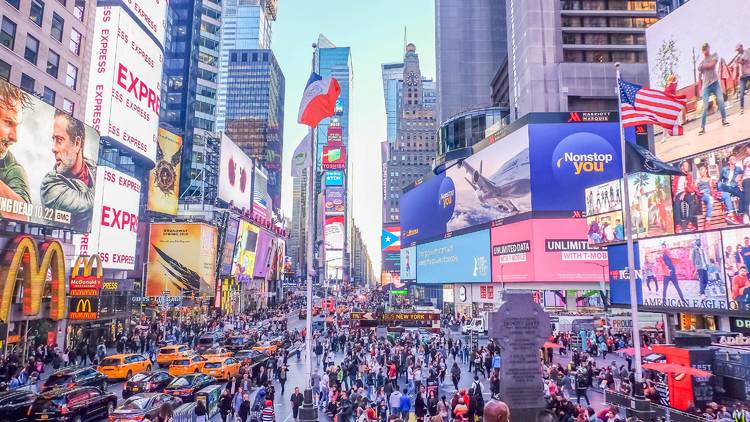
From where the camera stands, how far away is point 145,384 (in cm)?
2236

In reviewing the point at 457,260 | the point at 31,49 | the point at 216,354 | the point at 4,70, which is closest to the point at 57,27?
the point at 31,49

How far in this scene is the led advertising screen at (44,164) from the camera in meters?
30.0

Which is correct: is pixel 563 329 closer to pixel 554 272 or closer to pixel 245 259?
pixel 554 272

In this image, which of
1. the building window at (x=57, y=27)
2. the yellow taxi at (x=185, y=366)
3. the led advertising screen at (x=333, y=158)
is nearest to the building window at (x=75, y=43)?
→ the building window at (x=57, y=27)

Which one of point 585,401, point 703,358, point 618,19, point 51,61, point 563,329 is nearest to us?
point 703,358

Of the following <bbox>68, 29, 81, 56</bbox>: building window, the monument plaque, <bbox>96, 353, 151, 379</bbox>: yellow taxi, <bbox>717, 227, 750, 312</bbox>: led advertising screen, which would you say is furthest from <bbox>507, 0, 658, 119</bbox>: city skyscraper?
the monument plaque

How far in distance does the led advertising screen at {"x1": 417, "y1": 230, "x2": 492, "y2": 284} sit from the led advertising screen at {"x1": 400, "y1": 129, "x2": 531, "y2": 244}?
230 centimetres

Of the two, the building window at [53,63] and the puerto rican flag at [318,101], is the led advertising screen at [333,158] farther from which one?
the puerto rican flag at [318,101]

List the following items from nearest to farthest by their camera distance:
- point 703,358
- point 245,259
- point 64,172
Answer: point 703,358 < point 64,172 < point 245,259

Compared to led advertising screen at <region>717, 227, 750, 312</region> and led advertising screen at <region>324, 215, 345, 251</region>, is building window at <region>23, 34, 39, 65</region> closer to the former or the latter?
led advertising screen at <region>717, 227, 750, 312</region>

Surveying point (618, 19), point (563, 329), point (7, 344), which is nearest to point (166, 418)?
point (7, 344)

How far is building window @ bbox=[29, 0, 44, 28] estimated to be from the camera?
3606 cm

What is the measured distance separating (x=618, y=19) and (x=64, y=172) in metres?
72.4

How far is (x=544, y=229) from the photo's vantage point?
64250mm
